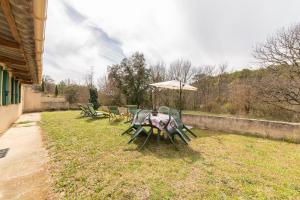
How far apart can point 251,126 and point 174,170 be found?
14.5 ft

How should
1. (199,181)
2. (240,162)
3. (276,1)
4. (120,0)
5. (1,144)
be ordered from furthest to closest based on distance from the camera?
(276,1)
(120,0)
(1,144)
(240,162)
(199,181)

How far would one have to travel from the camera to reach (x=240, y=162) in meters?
3.48

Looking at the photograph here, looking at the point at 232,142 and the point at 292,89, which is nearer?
the point at 232,142

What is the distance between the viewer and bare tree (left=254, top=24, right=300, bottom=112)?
10992 millimetres

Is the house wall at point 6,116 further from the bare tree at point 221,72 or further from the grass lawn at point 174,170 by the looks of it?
the bare tree at point 221,72

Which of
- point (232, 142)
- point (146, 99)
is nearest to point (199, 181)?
point (232, 142)

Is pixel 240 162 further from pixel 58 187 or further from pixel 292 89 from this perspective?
pixel 292 89

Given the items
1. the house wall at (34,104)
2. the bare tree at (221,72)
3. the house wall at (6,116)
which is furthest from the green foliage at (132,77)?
the house wall at (6,116)

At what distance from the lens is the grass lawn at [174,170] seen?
2357 millimetres

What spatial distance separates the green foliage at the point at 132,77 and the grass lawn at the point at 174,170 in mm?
17038

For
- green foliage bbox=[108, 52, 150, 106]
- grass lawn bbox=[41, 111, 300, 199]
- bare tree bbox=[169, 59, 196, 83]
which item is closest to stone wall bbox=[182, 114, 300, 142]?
grass lawn bbox=[41, 111, 300, 199]

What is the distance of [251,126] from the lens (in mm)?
6008

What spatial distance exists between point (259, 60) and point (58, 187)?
14.6 metres

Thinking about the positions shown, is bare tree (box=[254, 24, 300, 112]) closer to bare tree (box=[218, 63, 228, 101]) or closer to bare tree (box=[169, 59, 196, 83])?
bare tree (box=[218, 63, 228, 101])
